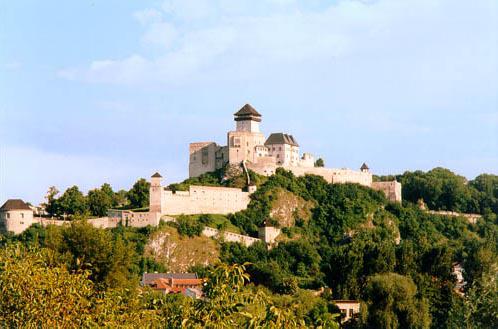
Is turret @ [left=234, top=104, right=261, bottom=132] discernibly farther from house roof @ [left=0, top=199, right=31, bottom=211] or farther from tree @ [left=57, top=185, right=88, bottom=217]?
house roof @ [left=0, top=199, right=31, bottom=211]

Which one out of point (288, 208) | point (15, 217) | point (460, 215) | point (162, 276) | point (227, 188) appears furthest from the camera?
point (460, 215)

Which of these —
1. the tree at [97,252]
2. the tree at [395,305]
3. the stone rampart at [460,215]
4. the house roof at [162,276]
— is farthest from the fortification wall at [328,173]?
the tree at [97,252]

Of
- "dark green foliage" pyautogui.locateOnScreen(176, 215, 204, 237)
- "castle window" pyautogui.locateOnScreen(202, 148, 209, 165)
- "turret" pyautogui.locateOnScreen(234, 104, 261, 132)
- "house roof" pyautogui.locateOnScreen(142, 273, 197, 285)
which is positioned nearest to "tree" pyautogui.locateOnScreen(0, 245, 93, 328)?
"house roof" pyautogui.locateOnScreen(142, 273, 197, 285)

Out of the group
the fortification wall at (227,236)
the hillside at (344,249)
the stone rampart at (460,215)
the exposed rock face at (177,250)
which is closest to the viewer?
the hillside at (344,249)

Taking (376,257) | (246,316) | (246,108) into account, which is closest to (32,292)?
(246,316)

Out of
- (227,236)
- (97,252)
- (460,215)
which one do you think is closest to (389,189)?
(460,215)

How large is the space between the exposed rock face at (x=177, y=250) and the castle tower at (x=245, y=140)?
12270mm

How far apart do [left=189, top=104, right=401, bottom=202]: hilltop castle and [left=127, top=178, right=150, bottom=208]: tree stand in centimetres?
463

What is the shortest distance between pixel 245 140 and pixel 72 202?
15.3 m

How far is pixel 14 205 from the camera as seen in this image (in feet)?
244

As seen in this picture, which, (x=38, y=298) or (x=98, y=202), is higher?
(x=98, y=202)

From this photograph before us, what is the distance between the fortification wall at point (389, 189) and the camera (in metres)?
89.6

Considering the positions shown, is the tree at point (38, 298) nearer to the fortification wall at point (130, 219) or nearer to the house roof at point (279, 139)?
the fortification wall at point (130, 219)

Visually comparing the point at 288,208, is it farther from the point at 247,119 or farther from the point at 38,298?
the point at 38,298
